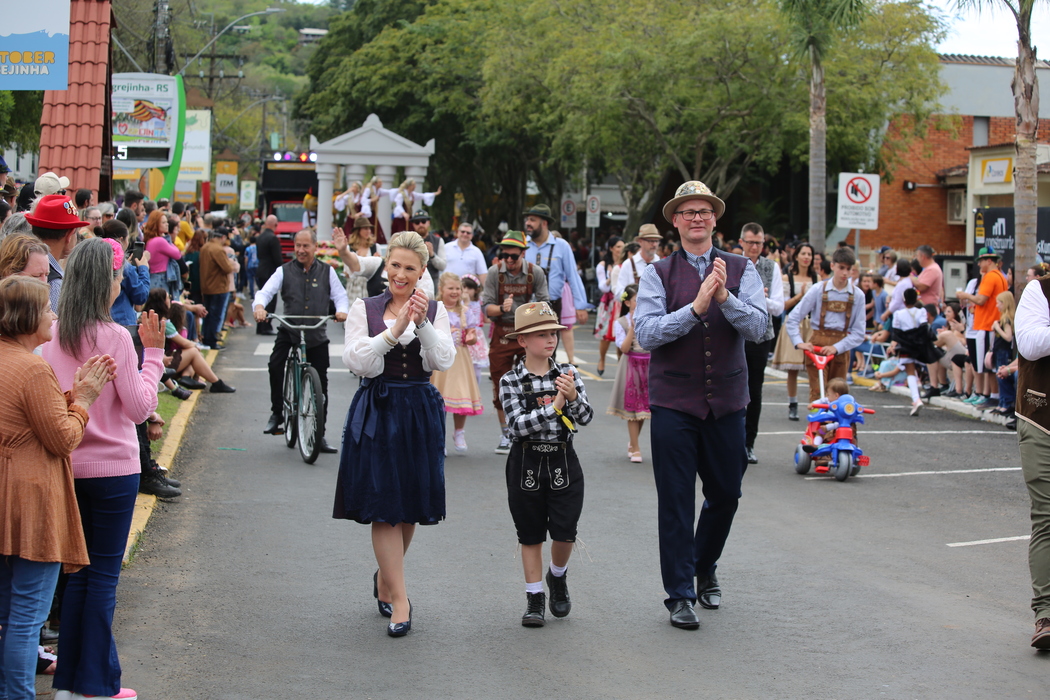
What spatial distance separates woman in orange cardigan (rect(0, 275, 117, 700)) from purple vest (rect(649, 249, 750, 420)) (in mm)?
2993

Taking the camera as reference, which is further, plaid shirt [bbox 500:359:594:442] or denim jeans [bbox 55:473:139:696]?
plaid shirt [bbox 500:359:594:442]

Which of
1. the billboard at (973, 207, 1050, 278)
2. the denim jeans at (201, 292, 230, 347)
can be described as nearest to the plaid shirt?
the denim jeans at (201, 292, 230, 347)

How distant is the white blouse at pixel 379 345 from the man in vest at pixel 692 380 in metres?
1.03

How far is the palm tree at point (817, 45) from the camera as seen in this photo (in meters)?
20.8

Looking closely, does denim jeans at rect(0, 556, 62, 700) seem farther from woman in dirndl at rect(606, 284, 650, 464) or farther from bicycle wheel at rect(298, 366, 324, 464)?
woman in dirndl at rect(606, 284, 650, 464)

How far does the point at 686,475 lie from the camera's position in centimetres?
615

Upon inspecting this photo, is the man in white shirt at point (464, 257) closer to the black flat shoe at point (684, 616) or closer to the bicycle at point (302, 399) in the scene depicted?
the bicycle at point (302, 399)

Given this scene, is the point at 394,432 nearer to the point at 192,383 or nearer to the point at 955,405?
the point at 192,383

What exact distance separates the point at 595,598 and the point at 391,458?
60.9 inches

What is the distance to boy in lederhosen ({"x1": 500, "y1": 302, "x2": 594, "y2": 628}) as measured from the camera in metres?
5.95

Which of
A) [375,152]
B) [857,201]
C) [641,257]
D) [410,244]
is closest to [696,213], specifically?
[410,244]

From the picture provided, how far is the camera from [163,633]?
579 cm

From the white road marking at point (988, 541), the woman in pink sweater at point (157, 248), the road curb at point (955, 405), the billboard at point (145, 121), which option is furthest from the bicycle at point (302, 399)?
the billboard at point (145, 121)

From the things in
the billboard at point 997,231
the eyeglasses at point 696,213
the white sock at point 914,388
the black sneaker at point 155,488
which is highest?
the billboard at point 997,231
